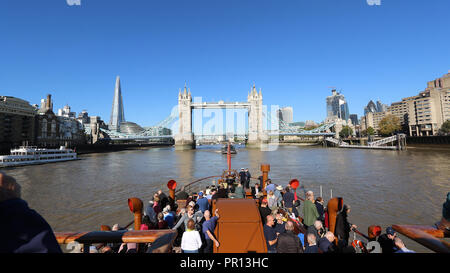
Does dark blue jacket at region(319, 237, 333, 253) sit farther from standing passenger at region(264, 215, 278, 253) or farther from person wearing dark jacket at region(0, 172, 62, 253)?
person wearing dark jacket at region(0, 172, 62, 253)

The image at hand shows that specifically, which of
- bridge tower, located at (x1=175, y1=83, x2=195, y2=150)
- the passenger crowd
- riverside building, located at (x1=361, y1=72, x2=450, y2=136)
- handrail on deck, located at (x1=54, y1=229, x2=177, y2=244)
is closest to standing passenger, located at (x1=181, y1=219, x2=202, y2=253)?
the passenger crowd

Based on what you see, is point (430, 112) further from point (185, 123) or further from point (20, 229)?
point (20, 229)

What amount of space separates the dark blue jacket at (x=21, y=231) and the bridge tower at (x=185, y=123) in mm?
88866

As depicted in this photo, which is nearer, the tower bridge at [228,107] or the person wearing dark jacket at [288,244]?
the person wearing dark jacket at [288,244]

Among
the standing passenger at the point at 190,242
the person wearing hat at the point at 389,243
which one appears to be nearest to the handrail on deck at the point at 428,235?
the person wearing hat at the point at 389,243

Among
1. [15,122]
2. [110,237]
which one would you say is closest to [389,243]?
[110,237]

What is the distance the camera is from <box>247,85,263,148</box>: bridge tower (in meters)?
97.6

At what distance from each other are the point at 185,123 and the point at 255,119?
33630 mm

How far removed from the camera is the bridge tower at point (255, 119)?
97.6 m

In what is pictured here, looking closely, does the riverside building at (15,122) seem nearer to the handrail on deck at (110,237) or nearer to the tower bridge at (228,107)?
the tower bridge at (228,107)

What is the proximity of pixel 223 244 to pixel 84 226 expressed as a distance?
28.7 ft

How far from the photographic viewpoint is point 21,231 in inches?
51.0
